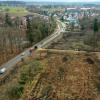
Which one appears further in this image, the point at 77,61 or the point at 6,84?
the point at 77,61

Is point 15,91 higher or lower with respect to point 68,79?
higher

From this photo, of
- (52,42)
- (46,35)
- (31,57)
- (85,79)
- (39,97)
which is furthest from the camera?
(46,35)

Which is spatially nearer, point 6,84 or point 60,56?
point 6,84

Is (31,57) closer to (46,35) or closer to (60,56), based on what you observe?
(60,56)

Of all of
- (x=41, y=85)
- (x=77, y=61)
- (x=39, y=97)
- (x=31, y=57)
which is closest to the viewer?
(x=39, y=97)

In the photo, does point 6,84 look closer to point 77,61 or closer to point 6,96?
point 6,96

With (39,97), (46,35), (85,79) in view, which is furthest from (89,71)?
(46,35)

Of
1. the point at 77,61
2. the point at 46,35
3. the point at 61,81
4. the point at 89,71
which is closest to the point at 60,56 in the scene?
the point at 77,61

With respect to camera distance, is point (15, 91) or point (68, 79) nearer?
point (15, 91)

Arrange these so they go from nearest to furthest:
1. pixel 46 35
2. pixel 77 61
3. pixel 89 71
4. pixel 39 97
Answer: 1. pixel 39 97
2. pixel 89 71
3. pixel 77 61
4. pixel 46 35
